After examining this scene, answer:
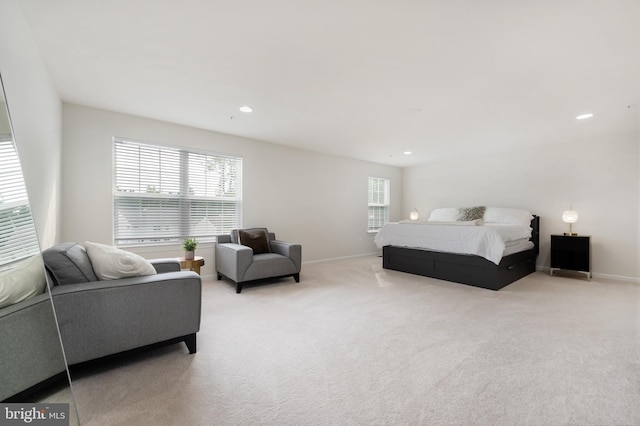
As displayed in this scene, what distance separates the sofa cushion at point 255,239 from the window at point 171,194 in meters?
0.54

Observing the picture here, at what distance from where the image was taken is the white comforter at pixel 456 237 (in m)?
3.71

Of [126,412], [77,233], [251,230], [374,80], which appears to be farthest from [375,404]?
[77,233]

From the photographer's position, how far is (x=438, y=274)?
14.0 ft

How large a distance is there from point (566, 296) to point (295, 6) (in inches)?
171

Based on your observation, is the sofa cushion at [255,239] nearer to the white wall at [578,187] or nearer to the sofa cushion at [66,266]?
the sofa cushion at [66,266]

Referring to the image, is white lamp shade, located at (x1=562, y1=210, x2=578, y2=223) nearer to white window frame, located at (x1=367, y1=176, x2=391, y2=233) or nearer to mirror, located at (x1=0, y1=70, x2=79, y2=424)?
white window frame, located at (x1=367, y1=176, x2=391, y2=233)

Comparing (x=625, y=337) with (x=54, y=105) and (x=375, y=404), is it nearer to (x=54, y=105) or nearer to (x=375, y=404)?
(x=375, y=404)

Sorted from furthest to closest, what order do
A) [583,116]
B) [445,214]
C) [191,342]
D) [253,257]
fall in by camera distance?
[445,214], [253,257], [583,116], [191,342]

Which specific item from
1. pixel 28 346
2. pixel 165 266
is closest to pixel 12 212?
pixel 28 346

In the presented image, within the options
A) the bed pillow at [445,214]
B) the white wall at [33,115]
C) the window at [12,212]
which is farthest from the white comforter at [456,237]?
the white wall at [33,115]

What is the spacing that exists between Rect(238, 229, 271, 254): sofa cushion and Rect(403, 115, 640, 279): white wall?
4520 mm

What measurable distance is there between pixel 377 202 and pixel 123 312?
5.96m

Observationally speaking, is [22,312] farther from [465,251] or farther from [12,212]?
[465,251]

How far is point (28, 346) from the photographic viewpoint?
1.23 meters
